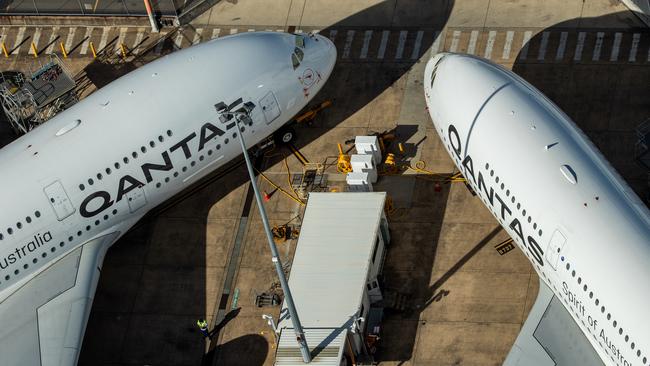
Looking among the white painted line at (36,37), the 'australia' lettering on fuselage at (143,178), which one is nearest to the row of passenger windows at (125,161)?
the 'australia' lettering on fuselage at (143,178)

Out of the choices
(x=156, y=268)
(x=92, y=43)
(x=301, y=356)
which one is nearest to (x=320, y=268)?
(x=301, y=356)

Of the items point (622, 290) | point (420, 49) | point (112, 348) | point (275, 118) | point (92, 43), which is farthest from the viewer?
point (92, 43)

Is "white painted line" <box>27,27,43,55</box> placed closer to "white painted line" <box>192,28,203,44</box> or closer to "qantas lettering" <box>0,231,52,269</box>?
"white painted line" <box>192,28,203,44</box>

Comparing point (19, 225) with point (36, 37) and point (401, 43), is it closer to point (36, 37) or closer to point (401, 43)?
point (36, 37)

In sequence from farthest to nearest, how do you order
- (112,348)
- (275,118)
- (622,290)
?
(275,118) → (112,348) → (622,290)

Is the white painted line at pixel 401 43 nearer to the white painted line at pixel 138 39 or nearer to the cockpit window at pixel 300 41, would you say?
the cockpit window at pixel 300 41

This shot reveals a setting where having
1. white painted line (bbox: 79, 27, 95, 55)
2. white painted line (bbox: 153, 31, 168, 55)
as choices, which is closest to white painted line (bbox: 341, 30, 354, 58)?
white painted line (bbox: 153, 31, 168, 55)

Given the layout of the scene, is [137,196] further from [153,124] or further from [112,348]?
[112,348]
